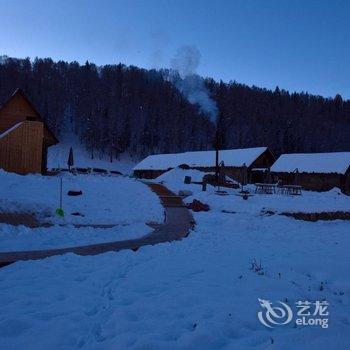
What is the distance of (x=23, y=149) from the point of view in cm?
2616

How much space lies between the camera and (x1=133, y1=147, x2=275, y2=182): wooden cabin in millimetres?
48375

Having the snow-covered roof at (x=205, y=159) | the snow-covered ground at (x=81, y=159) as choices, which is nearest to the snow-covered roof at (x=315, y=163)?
the snow-covered roof at (x=205, y=159)

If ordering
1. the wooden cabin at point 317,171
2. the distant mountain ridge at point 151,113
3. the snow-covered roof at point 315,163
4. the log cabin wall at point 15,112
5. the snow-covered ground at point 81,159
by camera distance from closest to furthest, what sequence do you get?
the log cabin wall at point 15,112, the wooden cabin at point 317,171, the snow-covered roof at point 315,163, the snow-covered ground at point 81,159, the distant mountain ridge at point 151,113

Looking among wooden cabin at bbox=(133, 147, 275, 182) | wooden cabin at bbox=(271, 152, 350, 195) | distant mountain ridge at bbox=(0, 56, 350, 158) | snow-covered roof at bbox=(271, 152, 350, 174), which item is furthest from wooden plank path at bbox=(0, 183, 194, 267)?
distant mountain ridge at bbox=(0, 56, 350, 158)

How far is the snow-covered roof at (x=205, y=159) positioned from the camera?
160 feet

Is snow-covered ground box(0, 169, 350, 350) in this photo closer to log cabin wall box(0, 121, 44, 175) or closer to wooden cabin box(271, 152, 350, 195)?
log cabin wall box(0, 121, 44, 175)

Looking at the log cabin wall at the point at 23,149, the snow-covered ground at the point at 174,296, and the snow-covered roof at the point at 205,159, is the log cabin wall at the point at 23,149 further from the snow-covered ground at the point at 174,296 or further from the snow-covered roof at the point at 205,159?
the snow-covered roof at the point at 205,159

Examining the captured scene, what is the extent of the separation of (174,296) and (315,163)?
4256 cm

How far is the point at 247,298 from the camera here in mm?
6691

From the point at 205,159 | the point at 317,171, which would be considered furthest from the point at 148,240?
the point at 205,159

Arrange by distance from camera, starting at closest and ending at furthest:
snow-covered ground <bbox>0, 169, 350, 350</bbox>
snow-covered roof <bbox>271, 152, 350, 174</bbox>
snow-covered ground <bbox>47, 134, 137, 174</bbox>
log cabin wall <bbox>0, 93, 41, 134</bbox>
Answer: snow-covered ground <bbox>0, 169, 350, 350</bbox> → log cabin wall <bbox>0, 93, 41, 134</bbox> → snow-covered roof <bbox>271, 152, 350, 174</bbox> → snow-covered ground <bbox>47, 134, 137, 174</bbox>

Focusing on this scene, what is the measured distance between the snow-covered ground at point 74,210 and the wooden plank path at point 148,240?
1.98ft

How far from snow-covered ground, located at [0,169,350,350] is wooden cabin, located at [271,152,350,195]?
32.2m

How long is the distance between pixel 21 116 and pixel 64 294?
1133 inches
